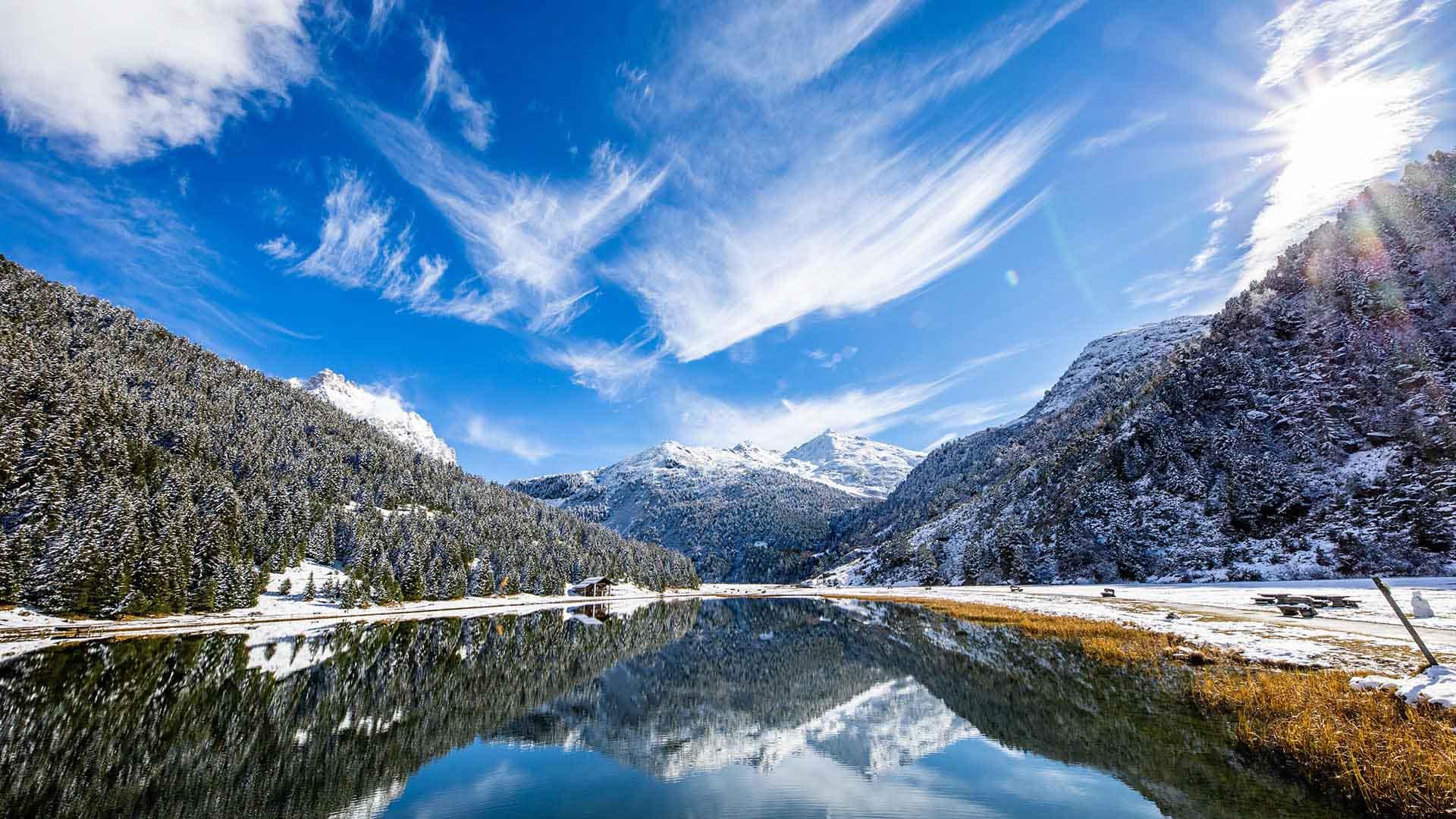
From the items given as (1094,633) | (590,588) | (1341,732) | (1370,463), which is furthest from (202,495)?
(1370,463)

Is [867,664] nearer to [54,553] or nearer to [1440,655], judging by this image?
[1440,655]

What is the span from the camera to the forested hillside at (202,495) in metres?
55.1

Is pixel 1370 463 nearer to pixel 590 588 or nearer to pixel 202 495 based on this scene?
pixel 590 588

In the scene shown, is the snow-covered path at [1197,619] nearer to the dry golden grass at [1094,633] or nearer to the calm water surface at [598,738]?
the dry golden grass at [1094,633]

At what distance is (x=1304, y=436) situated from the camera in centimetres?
8306

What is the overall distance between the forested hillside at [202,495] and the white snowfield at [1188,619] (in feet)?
13.5

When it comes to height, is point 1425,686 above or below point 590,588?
below

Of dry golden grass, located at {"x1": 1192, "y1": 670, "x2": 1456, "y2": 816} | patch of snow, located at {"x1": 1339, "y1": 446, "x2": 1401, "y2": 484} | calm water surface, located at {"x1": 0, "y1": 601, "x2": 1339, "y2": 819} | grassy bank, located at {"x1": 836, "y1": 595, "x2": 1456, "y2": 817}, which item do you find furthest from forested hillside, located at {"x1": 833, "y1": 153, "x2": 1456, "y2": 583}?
dry golden grass, located at {"x1": 1192, "y1": 670, "x2": 1456, "y2": 816}

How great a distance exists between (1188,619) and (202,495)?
11657 centimetres

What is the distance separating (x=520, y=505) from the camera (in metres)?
171

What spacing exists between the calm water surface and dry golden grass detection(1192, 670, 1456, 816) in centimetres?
98

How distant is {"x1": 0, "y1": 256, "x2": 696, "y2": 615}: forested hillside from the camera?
181ft

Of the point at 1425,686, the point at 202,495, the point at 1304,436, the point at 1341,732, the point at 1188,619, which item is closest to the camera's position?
the point at 1341,732

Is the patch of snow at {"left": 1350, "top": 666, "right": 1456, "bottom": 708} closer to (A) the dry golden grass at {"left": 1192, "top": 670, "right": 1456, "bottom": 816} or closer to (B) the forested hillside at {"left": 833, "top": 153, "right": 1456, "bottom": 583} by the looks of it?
(A) the dry golden grass at {"left": 1192, "top": 670, "right": 1456, "bottom": 816}
